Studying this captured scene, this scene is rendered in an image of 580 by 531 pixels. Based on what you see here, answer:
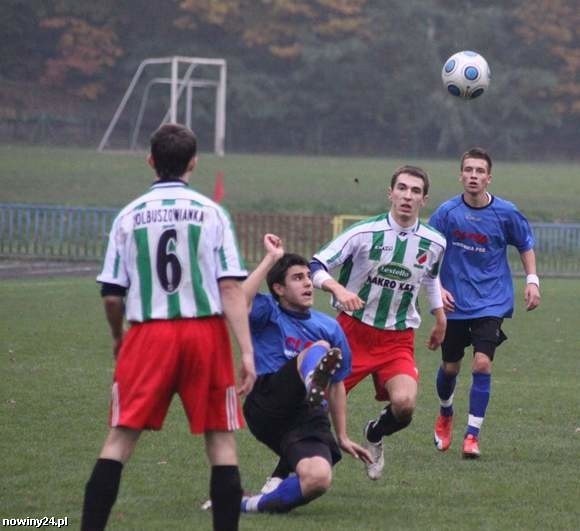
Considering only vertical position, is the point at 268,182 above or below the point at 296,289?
below

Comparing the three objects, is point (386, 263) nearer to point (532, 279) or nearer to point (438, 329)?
point (438, 329)

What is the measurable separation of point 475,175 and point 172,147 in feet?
11.9

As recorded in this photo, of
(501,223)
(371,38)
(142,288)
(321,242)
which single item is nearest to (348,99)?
(371,38)

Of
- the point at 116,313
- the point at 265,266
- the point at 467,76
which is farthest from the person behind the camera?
the point at 467,76

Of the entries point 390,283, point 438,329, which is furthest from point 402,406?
point 390,283

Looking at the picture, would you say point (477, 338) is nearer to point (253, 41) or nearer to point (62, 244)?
point (62, 244)

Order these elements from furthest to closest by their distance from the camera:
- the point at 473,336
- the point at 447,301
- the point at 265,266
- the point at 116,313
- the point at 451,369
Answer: the point at 451,369 → the point at 473,336 → the point at 447,301 → the point at 265,266 → the point at 116,313

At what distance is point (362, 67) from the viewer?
55.4 m

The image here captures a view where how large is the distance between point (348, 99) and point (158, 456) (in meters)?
48.5

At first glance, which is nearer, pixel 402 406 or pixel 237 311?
pixel 237 311

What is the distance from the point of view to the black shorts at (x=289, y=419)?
6.41m

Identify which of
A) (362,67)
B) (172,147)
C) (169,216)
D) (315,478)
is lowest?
(362,67)

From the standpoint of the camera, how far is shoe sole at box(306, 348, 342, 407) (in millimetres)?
5871

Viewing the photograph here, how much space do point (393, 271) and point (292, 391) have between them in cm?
135
